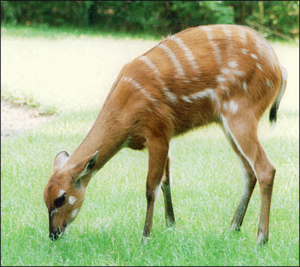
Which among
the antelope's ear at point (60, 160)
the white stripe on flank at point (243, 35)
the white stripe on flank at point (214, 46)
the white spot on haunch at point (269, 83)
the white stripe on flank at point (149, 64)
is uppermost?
the white stripe on flank at point (243, 35)

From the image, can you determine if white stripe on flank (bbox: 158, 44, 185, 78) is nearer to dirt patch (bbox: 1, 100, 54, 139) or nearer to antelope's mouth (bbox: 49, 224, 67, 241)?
antelope's mouth (bbox: 49, 224, 67, 241)

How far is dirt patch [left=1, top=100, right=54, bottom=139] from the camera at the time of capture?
7899mm

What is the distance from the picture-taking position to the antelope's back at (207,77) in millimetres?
3916

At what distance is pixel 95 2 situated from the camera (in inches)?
796

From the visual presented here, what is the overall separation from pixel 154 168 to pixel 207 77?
2.90ft

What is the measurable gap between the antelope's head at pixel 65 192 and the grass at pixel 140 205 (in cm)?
21

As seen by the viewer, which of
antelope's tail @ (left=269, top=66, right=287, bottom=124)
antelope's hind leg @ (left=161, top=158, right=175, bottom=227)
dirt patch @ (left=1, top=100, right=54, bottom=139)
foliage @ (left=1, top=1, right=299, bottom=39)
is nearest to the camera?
antelope's tail @ (left=269, top=66, right=287, bottom=124)

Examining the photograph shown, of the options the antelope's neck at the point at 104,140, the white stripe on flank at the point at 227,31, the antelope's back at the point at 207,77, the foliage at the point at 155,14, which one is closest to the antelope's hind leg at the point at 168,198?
the antelope's back at the point at 207,77

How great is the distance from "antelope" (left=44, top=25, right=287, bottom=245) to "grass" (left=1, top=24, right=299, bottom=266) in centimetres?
23

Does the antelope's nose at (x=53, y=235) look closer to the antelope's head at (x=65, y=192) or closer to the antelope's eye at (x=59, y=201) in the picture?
the antelope's head at (x=65, y=192)

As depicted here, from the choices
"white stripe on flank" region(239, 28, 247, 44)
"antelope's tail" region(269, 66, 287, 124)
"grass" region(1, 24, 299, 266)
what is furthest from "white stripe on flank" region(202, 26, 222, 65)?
"grass" region(1, 24, 299, 266)

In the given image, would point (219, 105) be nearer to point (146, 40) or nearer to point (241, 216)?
point (241, 216)

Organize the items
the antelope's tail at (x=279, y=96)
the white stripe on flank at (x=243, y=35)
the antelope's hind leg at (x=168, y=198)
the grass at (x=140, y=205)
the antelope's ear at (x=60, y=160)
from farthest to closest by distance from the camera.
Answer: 1. the antelope's hind leg at (x=168, y=198)
2. the antelope's tail at (x=279, y=96)
3. the white stripe on flank at (x=243, y=35)
4. the antelope's ear at (x=60, y=160)
5. the grass at (x=140, y=205)

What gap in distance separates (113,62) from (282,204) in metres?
7.94
